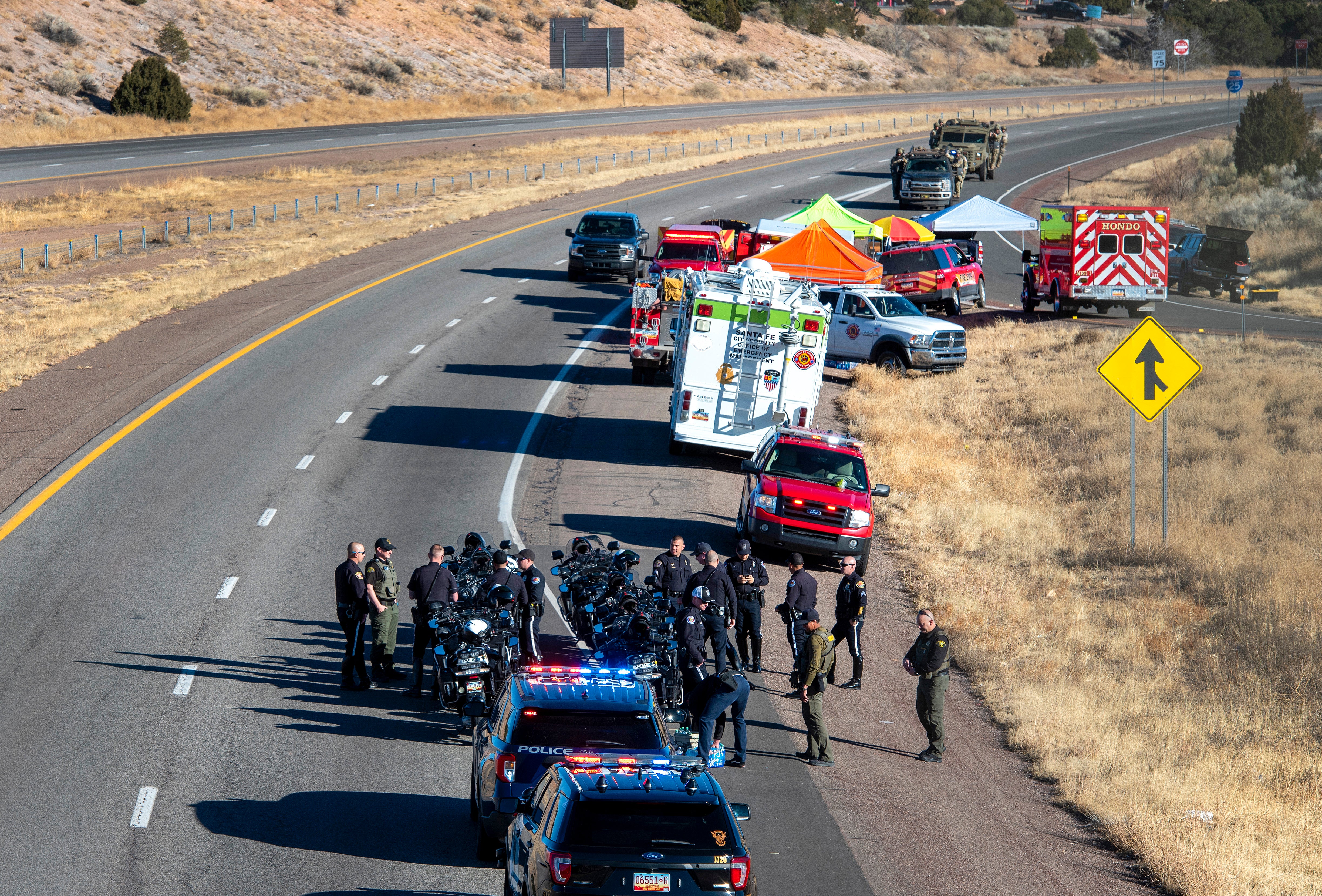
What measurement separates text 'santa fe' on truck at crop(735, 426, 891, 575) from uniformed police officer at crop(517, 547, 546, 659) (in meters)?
6.27

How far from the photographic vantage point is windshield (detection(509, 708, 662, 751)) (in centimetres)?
1071

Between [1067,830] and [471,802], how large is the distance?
18.2 ft

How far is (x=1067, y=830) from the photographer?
1292cm

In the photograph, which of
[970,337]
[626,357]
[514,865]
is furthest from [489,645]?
[970,337]

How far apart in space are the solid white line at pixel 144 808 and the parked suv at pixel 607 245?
32732mm

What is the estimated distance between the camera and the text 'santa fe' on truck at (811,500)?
68.5 feet

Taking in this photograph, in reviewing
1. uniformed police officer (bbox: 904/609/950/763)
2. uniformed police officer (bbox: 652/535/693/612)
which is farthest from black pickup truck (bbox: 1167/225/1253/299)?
uniformed police officer (bbox: 904/609/950/763)

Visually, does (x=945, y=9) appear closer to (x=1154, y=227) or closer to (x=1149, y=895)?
(x=1154, y=227)

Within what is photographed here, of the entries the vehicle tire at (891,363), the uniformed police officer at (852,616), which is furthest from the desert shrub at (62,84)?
the uniformed police officer at (852,616)

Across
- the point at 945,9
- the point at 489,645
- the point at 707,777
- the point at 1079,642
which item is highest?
the point at 945,9

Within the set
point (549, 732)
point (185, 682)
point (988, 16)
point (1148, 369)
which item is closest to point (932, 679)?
point (549, 732)

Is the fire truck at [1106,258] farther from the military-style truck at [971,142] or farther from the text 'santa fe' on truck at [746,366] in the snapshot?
the military-style truck at [971,142]

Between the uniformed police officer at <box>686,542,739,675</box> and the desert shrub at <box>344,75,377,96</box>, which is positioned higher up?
the desert shrub at <box>344,75,377,96</box>

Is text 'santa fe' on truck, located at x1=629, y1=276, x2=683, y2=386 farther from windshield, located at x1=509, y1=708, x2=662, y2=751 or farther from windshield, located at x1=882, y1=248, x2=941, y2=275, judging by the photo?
windshield, located at x1=509, y1=708, x2=662, y2=751
